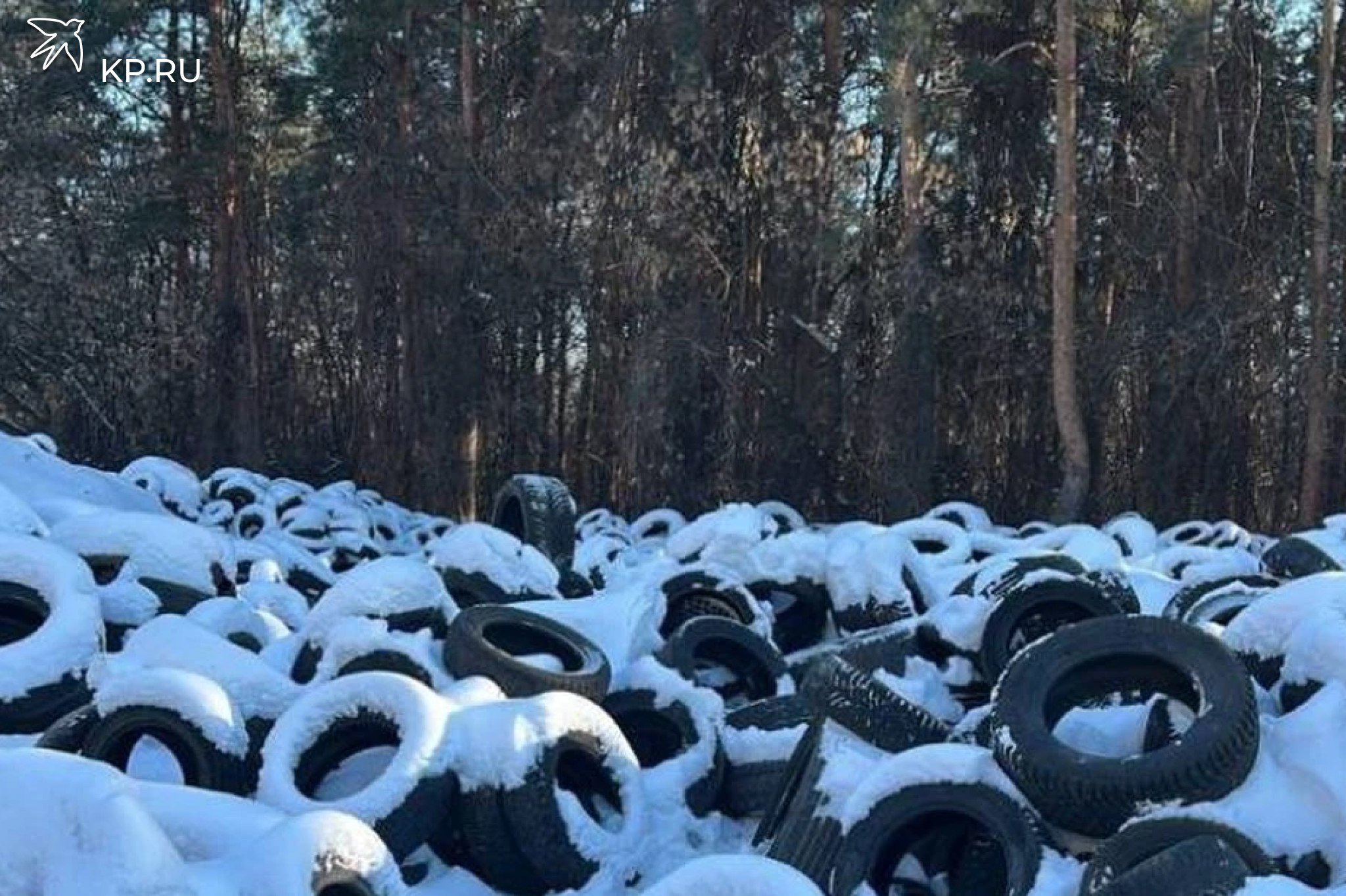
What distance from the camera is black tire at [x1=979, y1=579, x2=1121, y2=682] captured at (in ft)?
21.5

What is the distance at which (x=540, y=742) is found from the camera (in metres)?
5.34

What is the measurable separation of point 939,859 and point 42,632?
3.87 metres

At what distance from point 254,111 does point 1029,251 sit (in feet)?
45.5

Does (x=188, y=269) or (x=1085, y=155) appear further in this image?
(x=188, y=269)

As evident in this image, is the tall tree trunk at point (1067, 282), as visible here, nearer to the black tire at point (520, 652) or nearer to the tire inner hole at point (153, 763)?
the black tire at point (520, 652)

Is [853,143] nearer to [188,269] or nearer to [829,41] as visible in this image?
[829,41]

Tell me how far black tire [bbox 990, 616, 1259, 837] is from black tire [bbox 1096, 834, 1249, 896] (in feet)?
2.32

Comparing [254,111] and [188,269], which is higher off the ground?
[254,111]

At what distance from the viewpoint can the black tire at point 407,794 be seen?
5.14 metres

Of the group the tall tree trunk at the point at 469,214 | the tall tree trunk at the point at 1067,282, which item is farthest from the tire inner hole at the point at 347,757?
the tall tree trunk at the point at 469,214

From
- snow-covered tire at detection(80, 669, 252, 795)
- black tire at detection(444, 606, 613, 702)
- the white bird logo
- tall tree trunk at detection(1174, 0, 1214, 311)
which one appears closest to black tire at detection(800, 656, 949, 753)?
black tire at detection(444, 606, 613, 702)

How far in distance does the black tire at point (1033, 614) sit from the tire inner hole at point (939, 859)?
1.52 m

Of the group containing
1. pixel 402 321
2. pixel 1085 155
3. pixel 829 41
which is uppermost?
pixel 829 41

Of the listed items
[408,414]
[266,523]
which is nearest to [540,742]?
[266,523]
